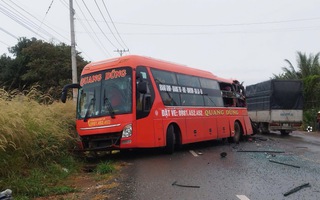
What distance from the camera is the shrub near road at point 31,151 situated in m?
6.76

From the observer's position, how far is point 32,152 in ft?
27.0

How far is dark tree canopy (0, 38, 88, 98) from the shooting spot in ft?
106

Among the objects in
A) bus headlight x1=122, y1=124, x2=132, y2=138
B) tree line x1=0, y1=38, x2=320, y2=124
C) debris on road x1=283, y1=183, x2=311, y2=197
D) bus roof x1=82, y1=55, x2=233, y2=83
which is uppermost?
tree line x1=0, y1=38, x2=320, y2=124

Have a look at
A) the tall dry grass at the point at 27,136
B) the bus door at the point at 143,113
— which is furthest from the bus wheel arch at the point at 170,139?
the tall dry grass at the point at 27,136

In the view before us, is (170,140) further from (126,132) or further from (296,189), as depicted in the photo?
(296,189)

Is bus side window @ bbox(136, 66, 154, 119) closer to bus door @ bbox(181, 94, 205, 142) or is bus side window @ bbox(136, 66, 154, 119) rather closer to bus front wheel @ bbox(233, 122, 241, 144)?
bus door @ bbox(181, 94, 205, 142)

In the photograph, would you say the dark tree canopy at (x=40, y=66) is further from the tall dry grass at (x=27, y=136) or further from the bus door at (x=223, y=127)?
the tall dry grass at (x=27, y=136)

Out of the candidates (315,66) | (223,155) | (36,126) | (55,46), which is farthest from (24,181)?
(315,66)

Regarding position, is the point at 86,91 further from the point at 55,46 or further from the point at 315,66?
the point at 315,66

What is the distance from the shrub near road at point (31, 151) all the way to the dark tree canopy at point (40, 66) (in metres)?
21.2

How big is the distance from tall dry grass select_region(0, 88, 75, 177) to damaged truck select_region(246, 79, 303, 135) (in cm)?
1444

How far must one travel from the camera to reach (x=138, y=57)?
11.5 m

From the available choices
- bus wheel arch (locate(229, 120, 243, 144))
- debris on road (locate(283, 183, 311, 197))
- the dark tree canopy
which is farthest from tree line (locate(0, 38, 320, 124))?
debris on road (locate(283, 183, 311, 197))

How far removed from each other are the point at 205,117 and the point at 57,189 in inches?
342
